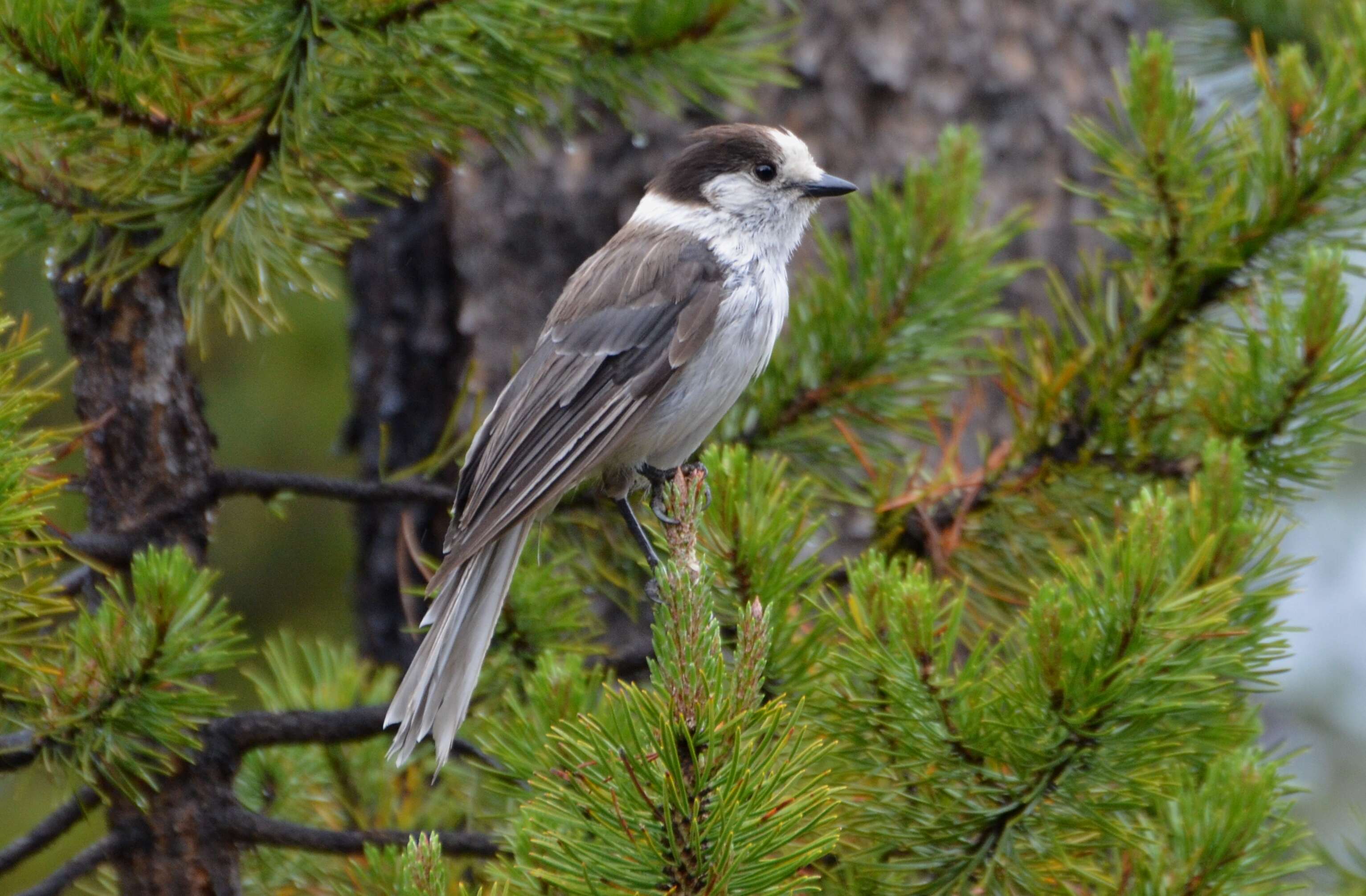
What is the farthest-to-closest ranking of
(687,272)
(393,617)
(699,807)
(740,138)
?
1. (393,617)
2. (740,138)
3. (687,272)
4. (699,807)

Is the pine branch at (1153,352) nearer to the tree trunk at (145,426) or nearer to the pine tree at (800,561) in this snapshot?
the pine tree at (800,561)

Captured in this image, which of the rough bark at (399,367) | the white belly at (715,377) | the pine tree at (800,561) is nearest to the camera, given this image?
the pine tree at (800,561)

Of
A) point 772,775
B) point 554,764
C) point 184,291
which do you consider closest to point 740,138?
point 184,291

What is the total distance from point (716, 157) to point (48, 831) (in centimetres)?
214

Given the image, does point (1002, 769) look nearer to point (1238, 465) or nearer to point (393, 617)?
point (1238, 465)

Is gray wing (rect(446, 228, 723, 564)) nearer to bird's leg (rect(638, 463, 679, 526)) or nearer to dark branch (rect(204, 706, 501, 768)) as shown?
bird's leg (rect(638, 463, 679, 526))

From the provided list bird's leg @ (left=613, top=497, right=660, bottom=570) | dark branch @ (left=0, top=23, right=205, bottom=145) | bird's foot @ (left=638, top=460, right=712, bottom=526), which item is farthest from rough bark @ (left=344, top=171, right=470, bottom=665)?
dark branch @ (left=0, top=23, right=205, bottom=145)

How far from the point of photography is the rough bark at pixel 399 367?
154 inches

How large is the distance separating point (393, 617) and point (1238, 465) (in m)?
2.72

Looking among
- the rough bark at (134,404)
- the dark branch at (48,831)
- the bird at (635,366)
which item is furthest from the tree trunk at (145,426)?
the bird at (635,366)

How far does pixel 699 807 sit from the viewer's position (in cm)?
149

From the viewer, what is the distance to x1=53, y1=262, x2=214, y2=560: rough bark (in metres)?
2.26

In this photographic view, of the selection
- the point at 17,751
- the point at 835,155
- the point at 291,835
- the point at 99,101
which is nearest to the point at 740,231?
the point at 835,155

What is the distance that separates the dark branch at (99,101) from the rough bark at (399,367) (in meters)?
1.85
